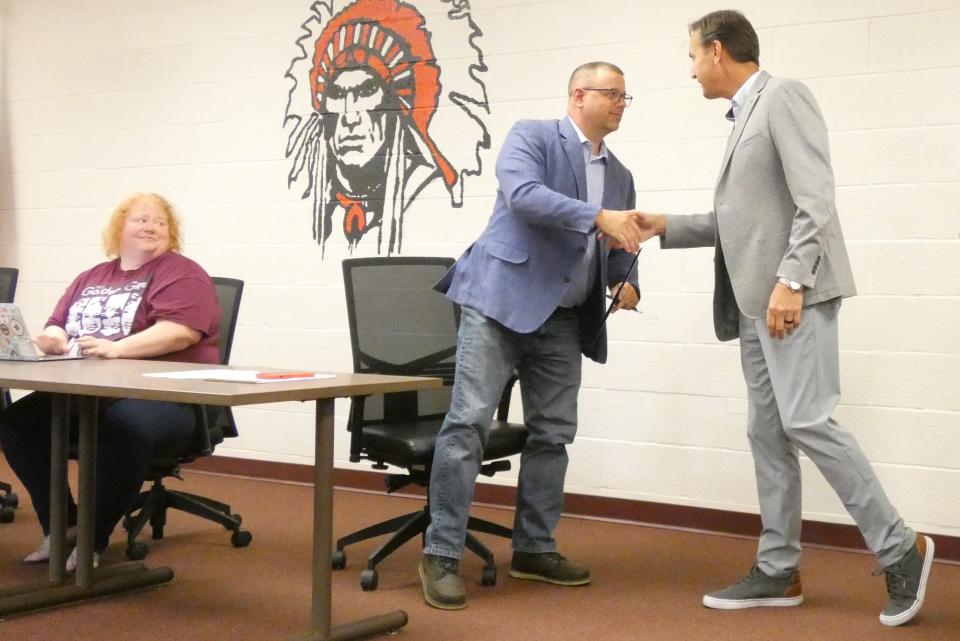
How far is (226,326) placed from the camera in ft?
10.9

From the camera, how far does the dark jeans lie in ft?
9.07

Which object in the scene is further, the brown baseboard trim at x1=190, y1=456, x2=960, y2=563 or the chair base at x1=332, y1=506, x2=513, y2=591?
the brown baseboard trim at x1=190, y1=456, x2=960, y2=563

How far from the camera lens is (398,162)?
424cm

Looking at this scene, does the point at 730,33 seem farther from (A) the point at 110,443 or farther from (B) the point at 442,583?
(A) the point at 110,443

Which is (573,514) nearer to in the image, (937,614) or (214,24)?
(937,614)

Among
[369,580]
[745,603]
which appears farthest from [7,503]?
[745,603]

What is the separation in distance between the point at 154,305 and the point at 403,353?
0.72 metres

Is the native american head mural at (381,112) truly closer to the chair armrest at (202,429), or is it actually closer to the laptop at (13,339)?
the chair armrest at (202,429)

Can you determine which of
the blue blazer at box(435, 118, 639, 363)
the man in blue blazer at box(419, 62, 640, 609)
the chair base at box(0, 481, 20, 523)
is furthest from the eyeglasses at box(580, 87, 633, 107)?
the chair base at box(0, 481, 20, 523)

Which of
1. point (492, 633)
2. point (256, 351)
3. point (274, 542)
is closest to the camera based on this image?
point (492, 633)

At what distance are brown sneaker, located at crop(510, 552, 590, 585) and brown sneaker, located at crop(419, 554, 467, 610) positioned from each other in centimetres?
28

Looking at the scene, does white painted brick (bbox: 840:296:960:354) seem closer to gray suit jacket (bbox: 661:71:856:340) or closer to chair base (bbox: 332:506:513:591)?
gray suit jacket (bbox: 661:71:856:340)

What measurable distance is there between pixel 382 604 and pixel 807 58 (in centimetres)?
224

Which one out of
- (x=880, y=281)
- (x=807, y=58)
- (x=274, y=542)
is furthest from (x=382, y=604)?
(x=807, y=58)
